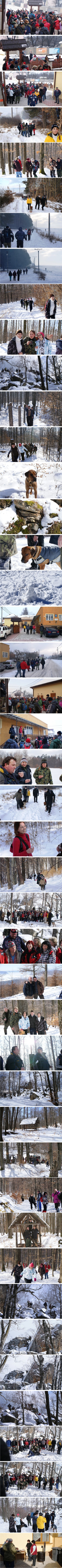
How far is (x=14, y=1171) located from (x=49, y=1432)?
3.13 m

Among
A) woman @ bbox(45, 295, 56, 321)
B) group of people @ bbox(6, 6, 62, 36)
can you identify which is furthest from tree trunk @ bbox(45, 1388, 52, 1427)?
group of people @ bbox(6, 6, 62, 36)

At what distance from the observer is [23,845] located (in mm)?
14125

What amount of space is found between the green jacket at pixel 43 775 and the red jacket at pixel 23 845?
622 mm

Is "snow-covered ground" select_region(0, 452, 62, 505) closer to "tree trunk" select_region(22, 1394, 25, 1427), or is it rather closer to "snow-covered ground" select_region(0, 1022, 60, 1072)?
"snow-covered ground" select_region(0, 1022, 60, 1072)

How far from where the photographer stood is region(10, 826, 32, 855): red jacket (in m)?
14.1

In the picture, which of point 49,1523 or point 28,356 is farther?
point 28,356

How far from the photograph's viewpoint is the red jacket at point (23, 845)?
14094 mm

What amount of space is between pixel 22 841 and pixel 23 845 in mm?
48

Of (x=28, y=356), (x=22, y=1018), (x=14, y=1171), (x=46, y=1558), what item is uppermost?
(x=28, y=356)

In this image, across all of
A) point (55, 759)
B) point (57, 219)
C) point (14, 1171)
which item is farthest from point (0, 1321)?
point (57, 219)

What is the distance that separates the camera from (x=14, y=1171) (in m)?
13.9

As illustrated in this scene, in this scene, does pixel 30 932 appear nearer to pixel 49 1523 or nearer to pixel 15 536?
pixel 15 536

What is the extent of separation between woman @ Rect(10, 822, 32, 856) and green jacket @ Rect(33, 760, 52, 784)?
556 mm

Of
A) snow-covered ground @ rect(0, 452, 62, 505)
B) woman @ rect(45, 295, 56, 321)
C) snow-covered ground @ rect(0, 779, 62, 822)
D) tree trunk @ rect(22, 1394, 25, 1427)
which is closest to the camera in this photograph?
tree trunk @ rect(22, 1394, 25, 1427)
